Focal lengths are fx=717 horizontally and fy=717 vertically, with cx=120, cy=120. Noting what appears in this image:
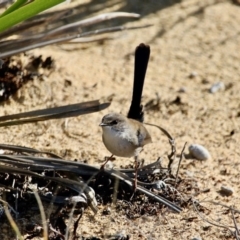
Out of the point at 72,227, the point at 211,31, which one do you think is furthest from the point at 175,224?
the point at 211,31

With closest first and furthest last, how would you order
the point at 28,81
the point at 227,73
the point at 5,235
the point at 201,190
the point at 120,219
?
the point at 5,235 → the point at 120,219 → the point at 201,190 → the point at 28,81 → the point at 227,73

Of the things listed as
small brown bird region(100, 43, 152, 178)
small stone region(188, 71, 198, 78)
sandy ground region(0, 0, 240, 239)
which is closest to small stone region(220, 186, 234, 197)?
sandy ground region(0, 0, 240, 239)

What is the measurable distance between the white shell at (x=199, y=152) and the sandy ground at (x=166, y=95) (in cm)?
6

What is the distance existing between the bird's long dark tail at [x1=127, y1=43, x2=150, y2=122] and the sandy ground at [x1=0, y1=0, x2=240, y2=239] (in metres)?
0.40

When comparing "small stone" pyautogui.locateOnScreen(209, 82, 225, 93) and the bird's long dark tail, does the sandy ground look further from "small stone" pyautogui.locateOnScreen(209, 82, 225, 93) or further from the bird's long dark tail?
the bird's long dark tail

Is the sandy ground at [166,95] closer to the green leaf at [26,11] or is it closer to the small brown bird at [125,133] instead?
the small brown bird at [125,133]

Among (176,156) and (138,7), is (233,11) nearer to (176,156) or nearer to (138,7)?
(138,7)

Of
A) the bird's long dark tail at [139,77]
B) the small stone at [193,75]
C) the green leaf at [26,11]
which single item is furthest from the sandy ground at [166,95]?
the green leaf at [26,11]

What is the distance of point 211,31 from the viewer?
8.66 m

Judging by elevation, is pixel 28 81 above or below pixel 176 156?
above

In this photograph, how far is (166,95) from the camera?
24.6 feet

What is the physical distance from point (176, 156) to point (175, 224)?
3.94 feet

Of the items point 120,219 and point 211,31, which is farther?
point 211,31

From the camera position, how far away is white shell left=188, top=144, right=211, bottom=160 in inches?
252
